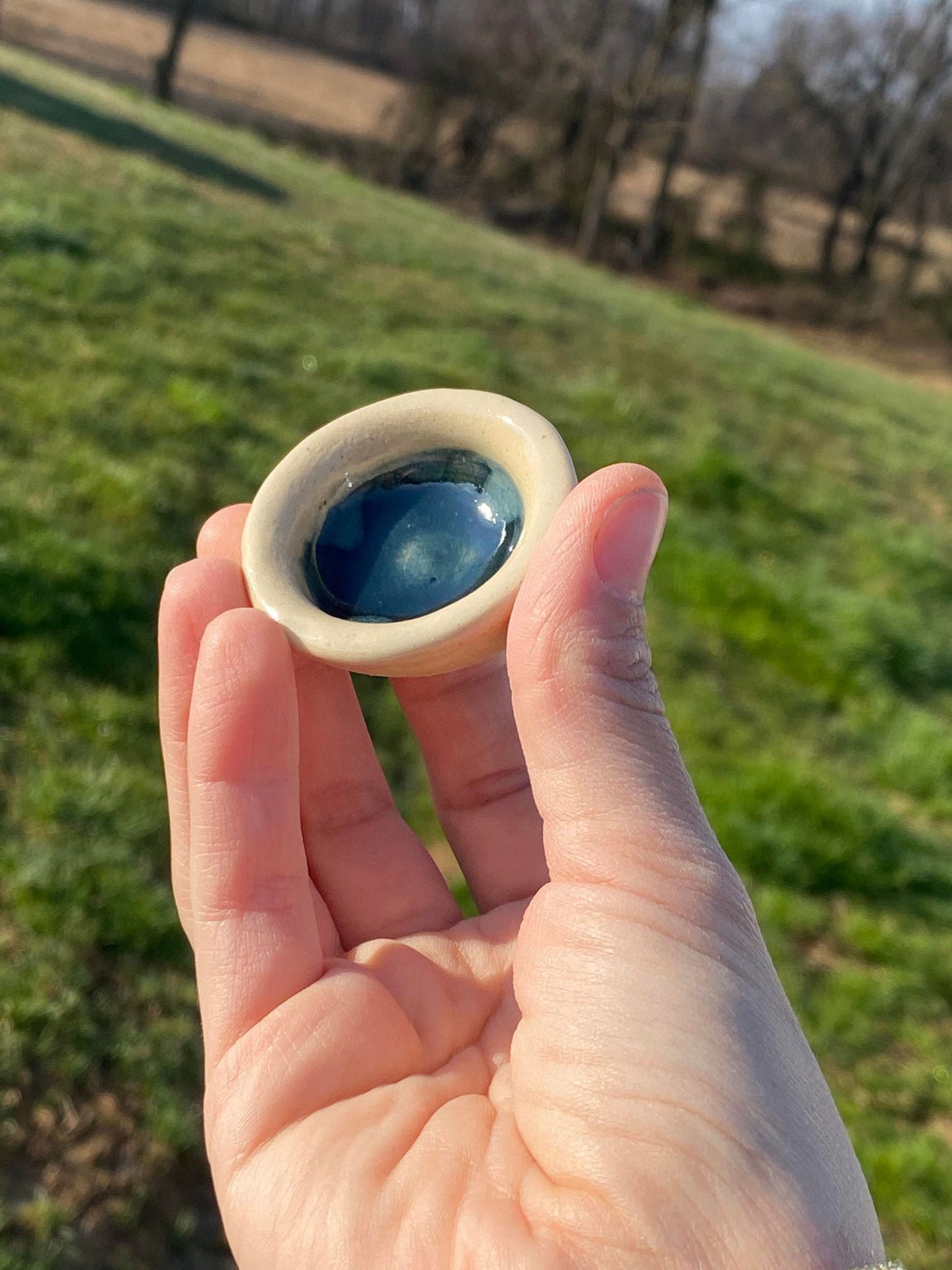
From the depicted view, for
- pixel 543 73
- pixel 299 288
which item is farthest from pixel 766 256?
pixel 299 288

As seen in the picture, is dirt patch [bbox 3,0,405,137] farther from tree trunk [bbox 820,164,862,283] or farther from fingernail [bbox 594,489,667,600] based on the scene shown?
fingernail [bbox 594,489,667,600]

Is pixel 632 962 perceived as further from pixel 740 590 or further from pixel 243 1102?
pixel 740 590

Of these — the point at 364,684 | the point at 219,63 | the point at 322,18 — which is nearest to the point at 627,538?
the point at 364,684

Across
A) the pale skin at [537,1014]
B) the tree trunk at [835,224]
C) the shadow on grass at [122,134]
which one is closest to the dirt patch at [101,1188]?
the pale skin at [537,1014]

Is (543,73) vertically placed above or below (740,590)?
above

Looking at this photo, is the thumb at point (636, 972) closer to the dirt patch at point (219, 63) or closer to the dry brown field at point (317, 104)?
the dry brown field at point (317, 104)

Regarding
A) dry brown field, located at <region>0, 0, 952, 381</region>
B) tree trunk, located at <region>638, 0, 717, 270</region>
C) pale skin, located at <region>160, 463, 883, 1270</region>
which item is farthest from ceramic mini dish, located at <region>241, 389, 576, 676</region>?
dry brown field, located at <region>0, 0, 952, 381</region>
